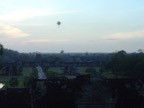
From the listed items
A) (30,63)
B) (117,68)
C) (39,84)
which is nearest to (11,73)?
(117,68)

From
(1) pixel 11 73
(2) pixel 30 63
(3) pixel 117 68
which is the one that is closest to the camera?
(3) pixel 117 68

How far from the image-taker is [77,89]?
1783 centimetres

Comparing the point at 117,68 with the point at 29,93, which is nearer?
the point at 29,93

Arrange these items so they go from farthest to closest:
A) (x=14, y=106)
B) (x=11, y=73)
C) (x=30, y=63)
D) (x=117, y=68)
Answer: (x=30, y=63) → (x=11, y=73) → (x=117, y=68) → (x=14, y=106)

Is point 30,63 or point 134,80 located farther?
point 30,63

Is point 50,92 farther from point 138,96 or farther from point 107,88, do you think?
point 138,96

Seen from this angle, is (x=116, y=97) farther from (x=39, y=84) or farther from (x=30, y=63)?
(x=30, y=63)

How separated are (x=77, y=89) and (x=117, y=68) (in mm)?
55574

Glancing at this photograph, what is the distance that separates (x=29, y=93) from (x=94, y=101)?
255 centimetres

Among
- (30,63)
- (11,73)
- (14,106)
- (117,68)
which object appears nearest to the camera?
(14,106)

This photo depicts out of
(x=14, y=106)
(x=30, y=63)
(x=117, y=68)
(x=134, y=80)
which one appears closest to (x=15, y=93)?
(x=14, y=106)

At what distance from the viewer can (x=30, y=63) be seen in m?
115

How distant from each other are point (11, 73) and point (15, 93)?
209 ft

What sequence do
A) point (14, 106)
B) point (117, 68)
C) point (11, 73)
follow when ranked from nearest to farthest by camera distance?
point (14, 106)
point (117, 68)
point (11, 73)
